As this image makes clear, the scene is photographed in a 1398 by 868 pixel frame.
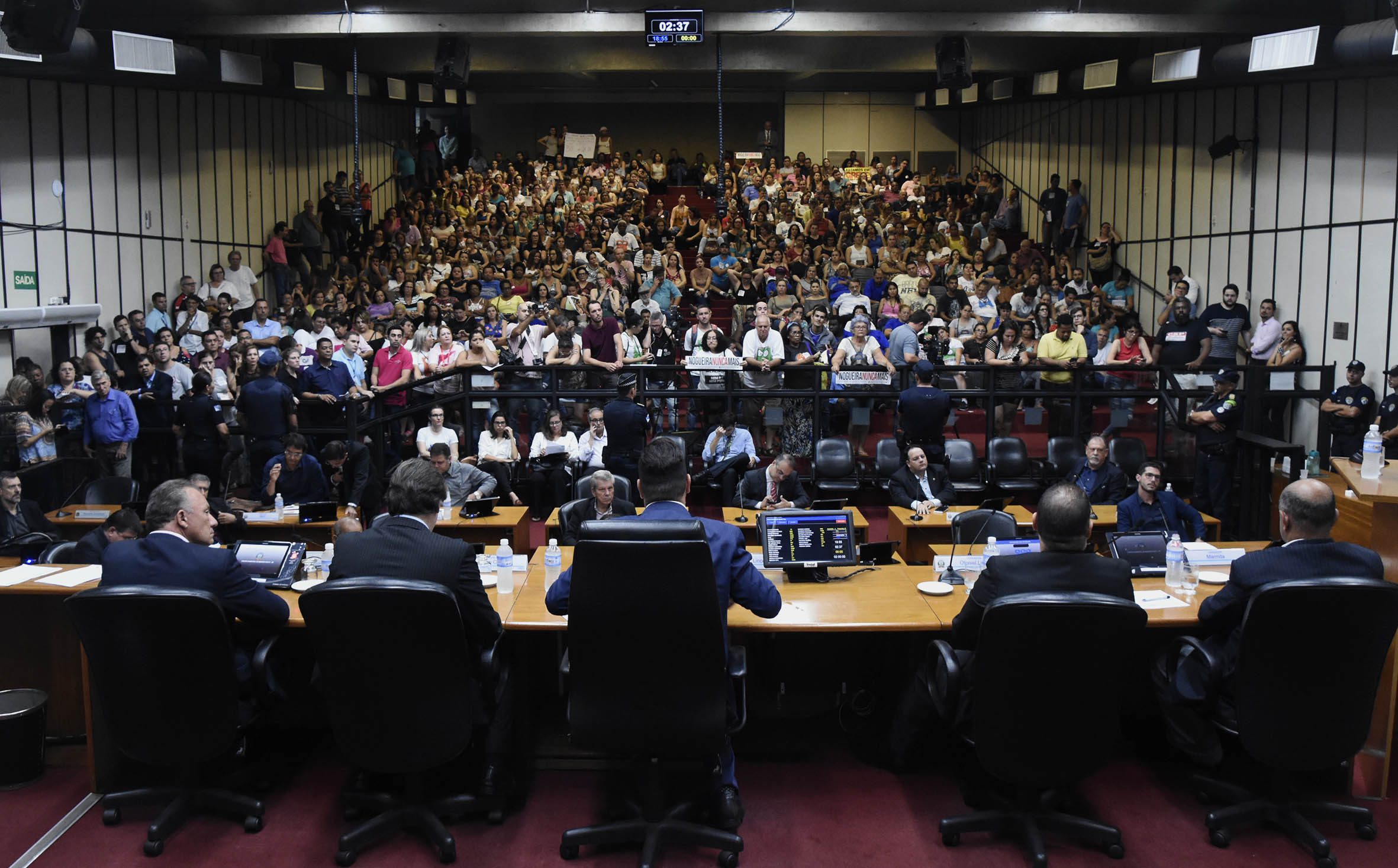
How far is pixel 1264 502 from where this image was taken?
29.5 ft

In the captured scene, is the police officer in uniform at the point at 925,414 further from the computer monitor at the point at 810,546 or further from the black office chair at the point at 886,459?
the computer monitor at the point at 810,546

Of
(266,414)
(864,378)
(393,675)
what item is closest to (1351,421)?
(864,378)

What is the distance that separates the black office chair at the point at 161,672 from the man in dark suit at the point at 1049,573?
9.12 feet

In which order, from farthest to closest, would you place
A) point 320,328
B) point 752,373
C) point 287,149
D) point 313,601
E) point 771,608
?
point 287,149
point 320,328
point 752,373
point 771,608
point 313,601

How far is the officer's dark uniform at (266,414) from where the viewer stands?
9156mm

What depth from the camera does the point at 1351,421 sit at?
10469mm

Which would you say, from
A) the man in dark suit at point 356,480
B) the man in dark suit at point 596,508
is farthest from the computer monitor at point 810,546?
the man in dark suit at point 356,480

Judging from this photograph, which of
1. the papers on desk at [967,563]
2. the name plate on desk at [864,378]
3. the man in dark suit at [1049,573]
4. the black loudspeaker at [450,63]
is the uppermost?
the black loudspeaker at [450,63]

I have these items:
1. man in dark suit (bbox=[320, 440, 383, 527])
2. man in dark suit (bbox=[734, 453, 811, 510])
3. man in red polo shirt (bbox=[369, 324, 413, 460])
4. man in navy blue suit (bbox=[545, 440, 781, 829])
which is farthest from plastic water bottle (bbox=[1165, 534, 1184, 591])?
man in red polo shirt (bbox=[369, 324, 413, 460])

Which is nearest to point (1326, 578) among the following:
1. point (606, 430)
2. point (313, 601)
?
point (313, 601)

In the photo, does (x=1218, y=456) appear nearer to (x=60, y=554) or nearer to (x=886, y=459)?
(x=886, y=459)

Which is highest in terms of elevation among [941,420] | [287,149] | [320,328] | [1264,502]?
[287,149]

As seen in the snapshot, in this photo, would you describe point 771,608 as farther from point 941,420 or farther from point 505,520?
point 941,420

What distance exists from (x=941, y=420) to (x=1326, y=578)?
6069 millimetres
